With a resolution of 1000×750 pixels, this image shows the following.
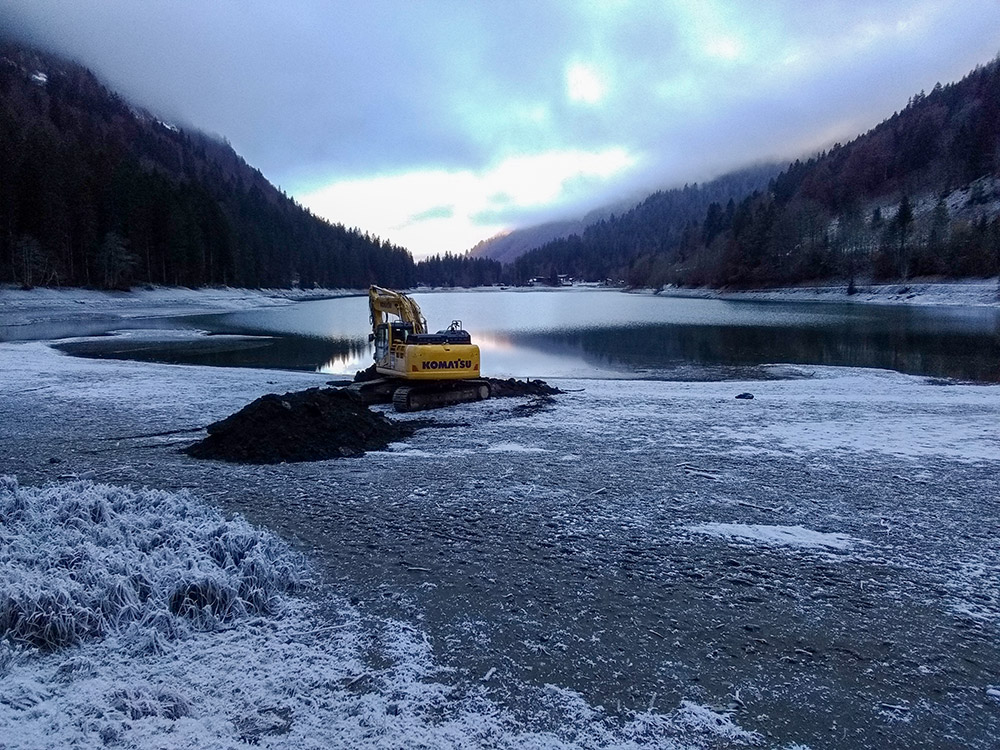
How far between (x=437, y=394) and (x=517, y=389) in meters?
3.28

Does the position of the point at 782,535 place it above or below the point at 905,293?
below

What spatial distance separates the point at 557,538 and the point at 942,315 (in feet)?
210

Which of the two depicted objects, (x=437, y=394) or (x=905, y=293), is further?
(x=905, y=293)

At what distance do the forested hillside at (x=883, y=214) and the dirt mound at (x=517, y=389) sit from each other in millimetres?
82571

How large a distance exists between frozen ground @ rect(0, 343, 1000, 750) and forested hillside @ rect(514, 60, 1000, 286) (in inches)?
3477

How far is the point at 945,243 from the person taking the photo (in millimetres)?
90188

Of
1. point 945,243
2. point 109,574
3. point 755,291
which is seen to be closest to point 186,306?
point 109,574

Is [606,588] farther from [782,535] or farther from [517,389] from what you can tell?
[517,389]

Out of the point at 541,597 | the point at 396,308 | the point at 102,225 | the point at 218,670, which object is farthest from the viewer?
the point at 102,225

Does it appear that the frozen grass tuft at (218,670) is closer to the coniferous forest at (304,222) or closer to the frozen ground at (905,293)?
the coniferous forest at (304,222)

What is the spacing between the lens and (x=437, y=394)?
1741 cm

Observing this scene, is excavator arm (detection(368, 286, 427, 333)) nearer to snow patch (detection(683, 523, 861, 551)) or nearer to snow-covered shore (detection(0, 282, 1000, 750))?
snow-covered shore (detection(0, 282, 1000, 750))

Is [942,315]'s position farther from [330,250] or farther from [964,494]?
[330,250]

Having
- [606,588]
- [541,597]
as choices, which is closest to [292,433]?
[541,597]
